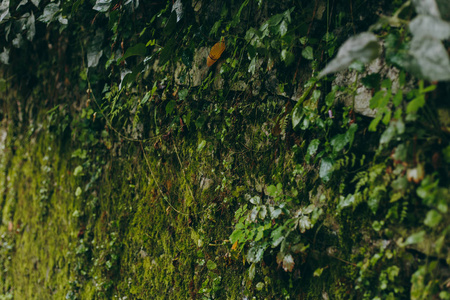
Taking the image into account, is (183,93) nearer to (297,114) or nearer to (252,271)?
(297,114)

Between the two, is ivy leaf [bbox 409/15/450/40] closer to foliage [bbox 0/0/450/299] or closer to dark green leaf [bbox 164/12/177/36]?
foliage [bbox 0/0/450/299]

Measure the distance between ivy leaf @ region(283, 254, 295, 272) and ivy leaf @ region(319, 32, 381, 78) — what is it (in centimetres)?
66

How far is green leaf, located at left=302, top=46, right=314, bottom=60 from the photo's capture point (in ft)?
4.14

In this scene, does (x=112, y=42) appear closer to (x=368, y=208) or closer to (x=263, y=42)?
(x=263, y=42)

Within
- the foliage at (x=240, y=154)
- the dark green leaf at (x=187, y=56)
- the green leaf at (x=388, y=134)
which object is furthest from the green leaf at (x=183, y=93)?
the green leaf at (x=388, y=134)

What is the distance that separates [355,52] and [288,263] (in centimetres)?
73

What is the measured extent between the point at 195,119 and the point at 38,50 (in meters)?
1.89

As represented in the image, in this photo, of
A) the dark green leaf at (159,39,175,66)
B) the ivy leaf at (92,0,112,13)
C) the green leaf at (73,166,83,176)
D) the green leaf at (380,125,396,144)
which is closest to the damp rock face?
the green leaf at (380,125,396,144)

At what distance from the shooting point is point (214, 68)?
67.2 inches

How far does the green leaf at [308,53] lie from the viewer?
1262 mm

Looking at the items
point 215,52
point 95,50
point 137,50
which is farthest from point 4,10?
point 215,52

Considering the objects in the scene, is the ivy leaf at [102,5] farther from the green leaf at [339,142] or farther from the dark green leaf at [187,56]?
the green leaf at [339,142]

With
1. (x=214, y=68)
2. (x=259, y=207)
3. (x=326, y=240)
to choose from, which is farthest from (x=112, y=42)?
(x=326, y=240)

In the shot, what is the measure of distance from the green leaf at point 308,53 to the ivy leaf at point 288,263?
2.21ft
